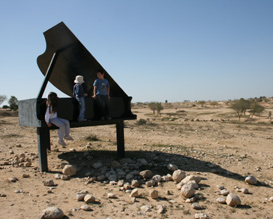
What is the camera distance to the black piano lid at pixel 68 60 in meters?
5.94

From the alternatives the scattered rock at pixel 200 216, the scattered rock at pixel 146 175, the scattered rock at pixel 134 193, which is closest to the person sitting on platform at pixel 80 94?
the scattered rock at pixel 146 175

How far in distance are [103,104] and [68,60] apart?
1606mm

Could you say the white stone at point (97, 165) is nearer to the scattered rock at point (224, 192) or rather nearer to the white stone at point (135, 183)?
the white stone at point (135, 183)

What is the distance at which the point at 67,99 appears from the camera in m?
5.96

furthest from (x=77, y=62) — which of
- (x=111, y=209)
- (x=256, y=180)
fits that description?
(x=256, y=180)

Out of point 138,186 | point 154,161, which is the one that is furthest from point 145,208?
point 154,161

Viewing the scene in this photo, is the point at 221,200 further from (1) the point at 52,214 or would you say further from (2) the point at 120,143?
(2) the point at 120,143

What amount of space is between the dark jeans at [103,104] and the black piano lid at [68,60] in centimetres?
65

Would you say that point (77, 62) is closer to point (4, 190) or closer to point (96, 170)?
point (96, 170)

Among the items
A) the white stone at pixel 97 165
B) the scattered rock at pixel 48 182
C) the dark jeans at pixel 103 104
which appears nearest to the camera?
the scattered rock at pixel 48 182

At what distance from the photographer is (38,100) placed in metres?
5.45

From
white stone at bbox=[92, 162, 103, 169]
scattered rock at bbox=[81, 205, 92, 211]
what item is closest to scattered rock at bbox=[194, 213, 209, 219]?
scattered rock at bbox=[81, 205, 92, 211]

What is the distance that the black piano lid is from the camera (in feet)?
19.5

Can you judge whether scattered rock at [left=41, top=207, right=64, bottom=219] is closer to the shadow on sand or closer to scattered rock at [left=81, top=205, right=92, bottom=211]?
scattered rock at [left=81, top=205, right=92, bottom=211]
